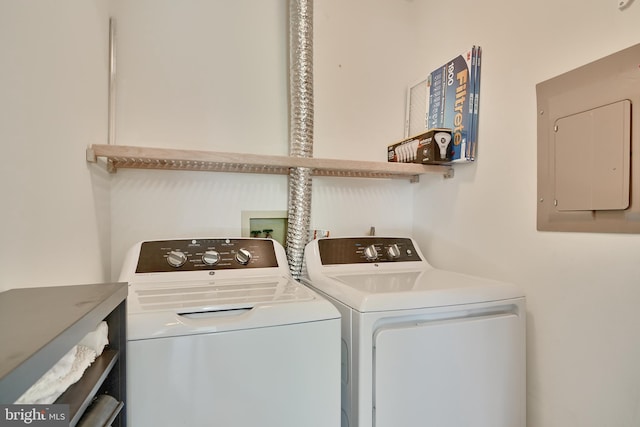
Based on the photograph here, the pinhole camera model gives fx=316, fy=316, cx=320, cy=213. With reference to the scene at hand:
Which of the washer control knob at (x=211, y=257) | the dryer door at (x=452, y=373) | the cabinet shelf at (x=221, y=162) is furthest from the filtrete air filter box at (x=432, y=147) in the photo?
the washer control knob at (x=211, y=257)

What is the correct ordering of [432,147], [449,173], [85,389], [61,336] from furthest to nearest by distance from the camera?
[449,173] < [432,147] < [85,389] < [61,336]

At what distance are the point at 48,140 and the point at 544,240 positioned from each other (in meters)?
1.52

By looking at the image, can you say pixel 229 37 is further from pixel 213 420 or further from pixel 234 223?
pixel 213 420

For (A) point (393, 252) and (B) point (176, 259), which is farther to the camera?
(A) point (393, 252)

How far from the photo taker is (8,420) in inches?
12.7

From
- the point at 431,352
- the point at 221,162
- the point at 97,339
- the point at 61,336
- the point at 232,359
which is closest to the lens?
the point at 61,336

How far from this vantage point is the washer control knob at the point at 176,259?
3.92ft

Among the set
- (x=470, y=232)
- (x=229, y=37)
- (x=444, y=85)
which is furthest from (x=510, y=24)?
(x=229, y=37)

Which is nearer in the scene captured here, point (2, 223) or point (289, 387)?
point (2, 223)

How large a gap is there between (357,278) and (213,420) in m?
0.68

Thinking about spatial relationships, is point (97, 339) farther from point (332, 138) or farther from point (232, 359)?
Answer: point (332, 138)

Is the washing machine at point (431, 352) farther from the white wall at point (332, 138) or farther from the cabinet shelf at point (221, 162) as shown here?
the cabinet shelf at point (221, 162)

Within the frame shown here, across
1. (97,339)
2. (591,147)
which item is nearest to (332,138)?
(591,147)

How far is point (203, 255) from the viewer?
1242mm
